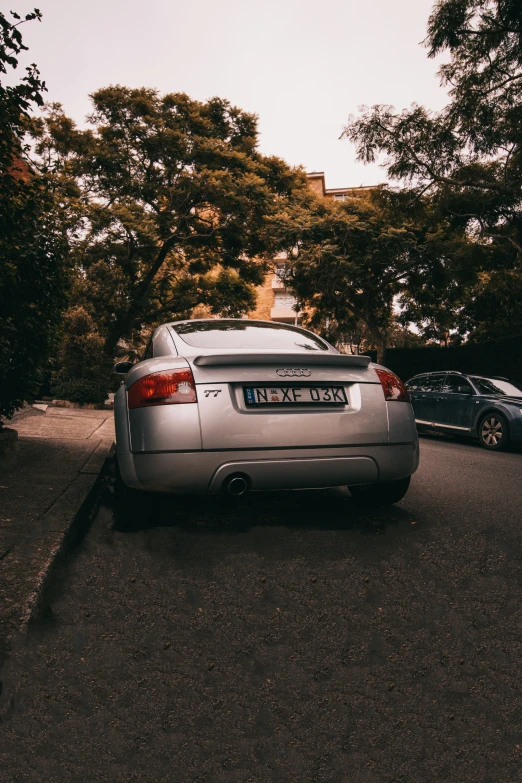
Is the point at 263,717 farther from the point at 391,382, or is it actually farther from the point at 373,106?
the point at 373,106

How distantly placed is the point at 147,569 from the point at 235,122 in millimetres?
29220

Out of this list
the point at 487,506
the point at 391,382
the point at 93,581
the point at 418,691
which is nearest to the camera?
the point at 418,691

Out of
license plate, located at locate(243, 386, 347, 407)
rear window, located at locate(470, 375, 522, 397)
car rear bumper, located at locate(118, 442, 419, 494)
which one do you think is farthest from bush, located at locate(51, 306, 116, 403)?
license plate, located at locate(243, 386, 347, 407)

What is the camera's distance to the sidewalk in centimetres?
295

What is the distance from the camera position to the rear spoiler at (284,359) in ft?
13.6

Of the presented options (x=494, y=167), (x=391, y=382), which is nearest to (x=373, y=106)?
(x=494, y=167)

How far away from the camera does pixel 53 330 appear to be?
673 cm

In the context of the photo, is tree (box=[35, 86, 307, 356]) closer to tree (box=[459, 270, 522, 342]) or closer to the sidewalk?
tree (box=[459, 270, 522, 342])

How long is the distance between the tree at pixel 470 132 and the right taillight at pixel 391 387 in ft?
42.2

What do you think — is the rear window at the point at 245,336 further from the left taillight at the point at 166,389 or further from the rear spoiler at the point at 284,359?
the left taillight at the point at 166,389

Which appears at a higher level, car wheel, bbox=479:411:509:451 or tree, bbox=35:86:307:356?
tree, bbox=35:86:307:356

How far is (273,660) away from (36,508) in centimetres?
249

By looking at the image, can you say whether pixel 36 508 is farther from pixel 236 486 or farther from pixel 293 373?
pixel 293 373

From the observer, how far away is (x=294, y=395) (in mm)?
4219
